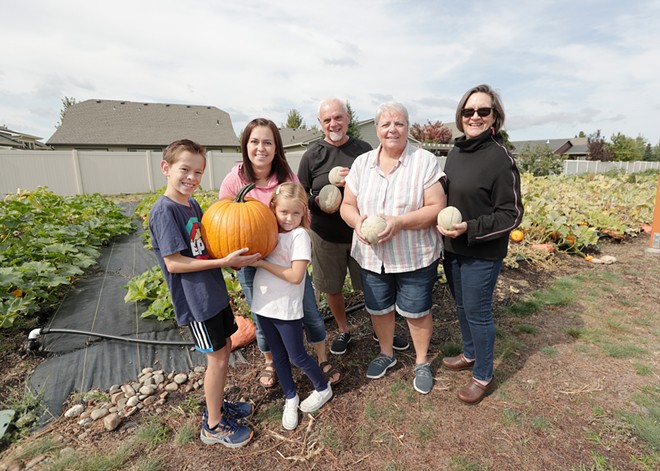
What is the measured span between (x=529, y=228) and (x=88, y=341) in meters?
6.43

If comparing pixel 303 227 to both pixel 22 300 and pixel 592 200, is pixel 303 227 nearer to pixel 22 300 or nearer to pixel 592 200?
pixel 22 300

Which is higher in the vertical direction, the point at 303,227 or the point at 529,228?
the point at 303,227

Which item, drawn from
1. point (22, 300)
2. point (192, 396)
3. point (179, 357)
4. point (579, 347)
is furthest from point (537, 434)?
point (22, 300)

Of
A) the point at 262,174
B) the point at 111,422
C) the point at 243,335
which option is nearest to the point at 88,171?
the point at 243,335

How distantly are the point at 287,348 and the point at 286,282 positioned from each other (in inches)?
16.8

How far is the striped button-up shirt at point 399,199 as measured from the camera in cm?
224

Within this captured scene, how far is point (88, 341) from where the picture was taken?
3.17 meters

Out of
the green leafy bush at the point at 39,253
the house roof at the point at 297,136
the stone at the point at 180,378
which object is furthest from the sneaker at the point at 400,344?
the house roof at the point at 297,136

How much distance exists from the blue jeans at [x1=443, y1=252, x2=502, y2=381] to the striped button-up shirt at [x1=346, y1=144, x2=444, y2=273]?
195mm

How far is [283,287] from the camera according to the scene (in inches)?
83.6

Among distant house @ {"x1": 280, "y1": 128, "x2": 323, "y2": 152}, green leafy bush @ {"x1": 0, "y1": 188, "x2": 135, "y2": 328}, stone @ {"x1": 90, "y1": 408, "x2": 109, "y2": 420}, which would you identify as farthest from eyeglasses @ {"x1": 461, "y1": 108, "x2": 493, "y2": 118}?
distant house @ {"x1": 280, "y1": 128, "x2": 323, "y2": 152}

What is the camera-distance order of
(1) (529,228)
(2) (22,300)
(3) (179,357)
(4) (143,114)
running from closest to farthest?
(3) (179,357) < (2) (22,300) < (1) (529,228) < (4) (143,114)

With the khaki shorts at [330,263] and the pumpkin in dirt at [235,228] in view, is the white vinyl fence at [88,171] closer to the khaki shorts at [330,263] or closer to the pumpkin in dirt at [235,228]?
the khaki shorts at [330,263]

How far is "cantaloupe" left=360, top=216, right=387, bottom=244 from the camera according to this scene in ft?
7.02
